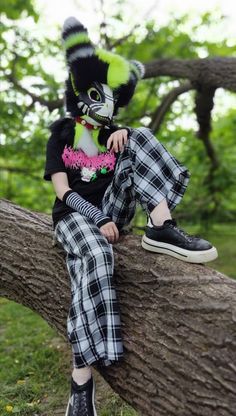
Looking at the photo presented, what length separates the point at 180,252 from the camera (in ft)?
7.09

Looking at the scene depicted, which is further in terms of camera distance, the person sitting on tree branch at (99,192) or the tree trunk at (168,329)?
the person sitting on tree branch at (99,192)

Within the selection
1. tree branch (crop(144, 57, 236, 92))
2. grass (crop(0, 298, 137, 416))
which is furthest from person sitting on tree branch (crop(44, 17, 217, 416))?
tree branch (crop(144, 57, 236, 92))

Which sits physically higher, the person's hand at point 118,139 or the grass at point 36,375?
the person's hand at point 118,139

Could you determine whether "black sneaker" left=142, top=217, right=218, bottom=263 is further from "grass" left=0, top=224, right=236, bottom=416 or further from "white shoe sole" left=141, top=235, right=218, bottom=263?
"grass" left=0, top=224, right=236, bottom=416

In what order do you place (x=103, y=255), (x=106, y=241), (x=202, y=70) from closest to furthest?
(x=103, y=255)
(x=106, y=241)
(x=202, y=70)

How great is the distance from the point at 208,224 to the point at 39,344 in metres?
4.25

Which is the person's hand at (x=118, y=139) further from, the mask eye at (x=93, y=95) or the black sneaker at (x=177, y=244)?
the black sneaker at (x=177, y=244)

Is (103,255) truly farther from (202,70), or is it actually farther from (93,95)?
(202,70)

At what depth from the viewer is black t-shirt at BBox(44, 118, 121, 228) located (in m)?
2.44

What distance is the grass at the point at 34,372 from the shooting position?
2.71 metres

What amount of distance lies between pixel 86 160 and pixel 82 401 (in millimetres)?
1170

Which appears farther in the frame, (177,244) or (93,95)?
(93,95)

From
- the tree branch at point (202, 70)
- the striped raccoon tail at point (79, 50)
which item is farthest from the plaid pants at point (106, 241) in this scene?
the tree branch at point (202, 70)

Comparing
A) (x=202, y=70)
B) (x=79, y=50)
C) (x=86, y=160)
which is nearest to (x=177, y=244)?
(x=86, y=160)
